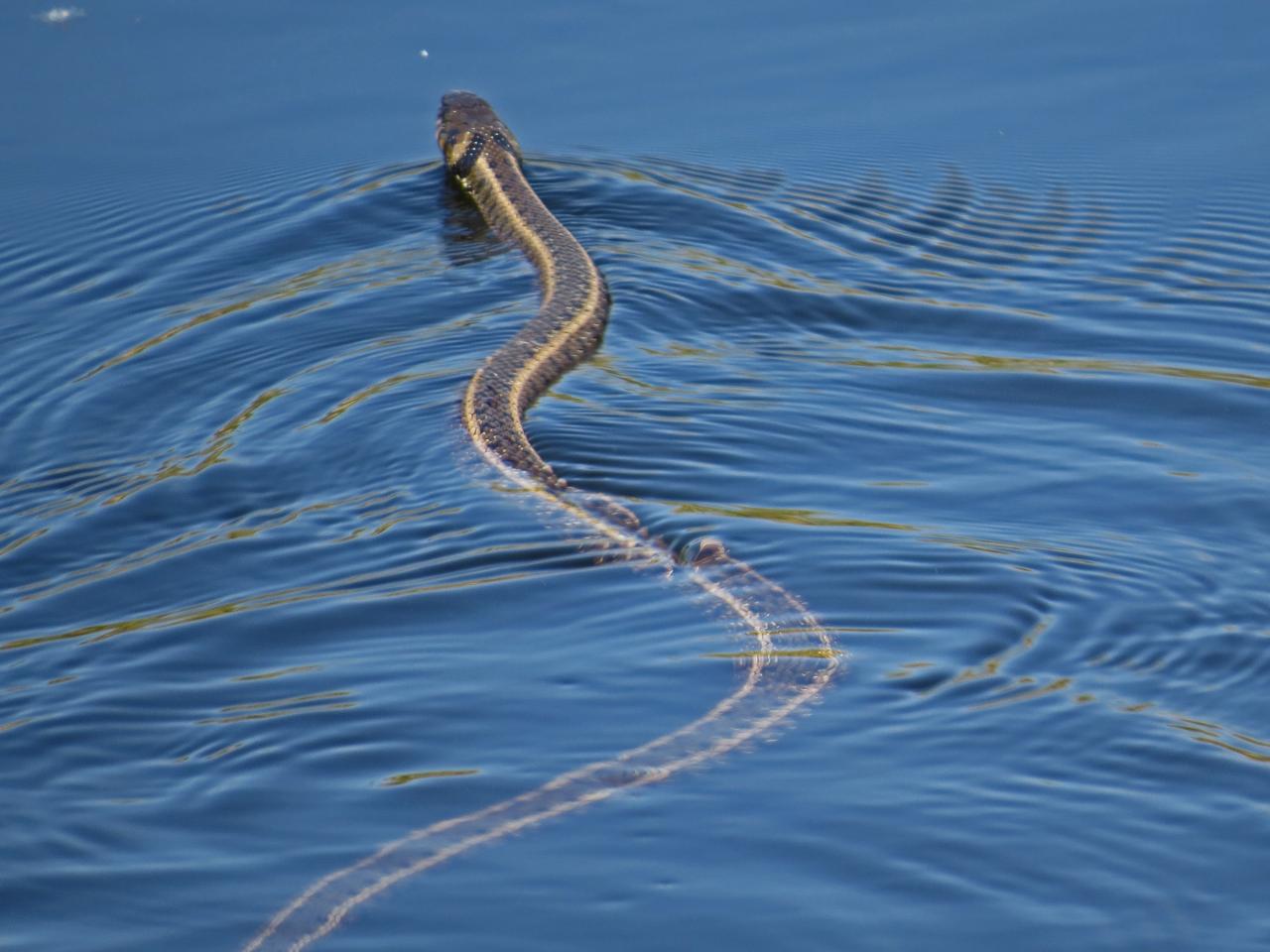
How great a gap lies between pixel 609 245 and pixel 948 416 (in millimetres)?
3726

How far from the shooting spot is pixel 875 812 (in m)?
4.93

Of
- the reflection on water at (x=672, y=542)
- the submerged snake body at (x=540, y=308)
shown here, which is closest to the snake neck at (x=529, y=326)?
the submerged snake body at (x=540, y=308)

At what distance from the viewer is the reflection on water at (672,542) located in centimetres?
475

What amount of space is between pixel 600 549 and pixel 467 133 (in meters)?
6.28

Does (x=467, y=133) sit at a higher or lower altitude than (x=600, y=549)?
higher

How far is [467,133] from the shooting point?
12.2 m

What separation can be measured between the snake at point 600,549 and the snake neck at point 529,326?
0.04ft

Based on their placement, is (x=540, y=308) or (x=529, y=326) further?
(x=540, y=308)

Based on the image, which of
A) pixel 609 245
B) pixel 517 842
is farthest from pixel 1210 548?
pixel 609 245

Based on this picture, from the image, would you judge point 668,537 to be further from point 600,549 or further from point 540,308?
point 540,308

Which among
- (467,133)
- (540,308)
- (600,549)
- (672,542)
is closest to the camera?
(600,549)

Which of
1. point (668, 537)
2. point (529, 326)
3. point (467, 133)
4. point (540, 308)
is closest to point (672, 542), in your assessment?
point (668, 537)

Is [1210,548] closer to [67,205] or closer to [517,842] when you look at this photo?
[517,842]

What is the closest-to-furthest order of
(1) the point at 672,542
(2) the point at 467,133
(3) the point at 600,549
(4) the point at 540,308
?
(3) the point at 600,549
(1) the point at 672,542
(4) the point at 540,308
(2) the point at 467,133
